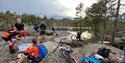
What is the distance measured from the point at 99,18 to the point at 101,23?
1910 mm

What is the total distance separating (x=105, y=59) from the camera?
15656 millimetres

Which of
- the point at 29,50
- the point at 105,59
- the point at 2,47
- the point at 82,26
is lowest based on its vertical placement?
the point at 82,26

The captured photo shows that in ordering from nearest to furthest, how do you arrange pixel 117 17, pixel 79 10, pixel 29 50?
pixel 29 50, pixel 117 17, pixel 79 10

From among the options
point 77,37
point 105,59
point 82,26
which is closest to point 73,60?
point 105,59

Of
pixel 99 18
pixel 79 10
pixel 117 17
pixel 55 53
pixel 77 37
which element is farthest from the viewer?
pixel 79 10

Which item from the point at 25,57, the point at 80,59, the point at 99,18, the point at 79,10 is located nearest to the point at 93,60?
the point at 80,59

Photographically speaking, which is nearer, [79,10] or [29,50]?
[29,50]

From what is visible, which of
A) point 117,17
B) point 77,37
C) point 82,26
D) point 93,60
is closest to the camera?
point 93,60

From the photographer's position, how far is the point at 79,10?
67.6m

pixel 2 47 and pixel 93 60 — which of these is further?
pixel 2 47

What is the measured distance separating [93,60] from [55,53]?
2.41 metres

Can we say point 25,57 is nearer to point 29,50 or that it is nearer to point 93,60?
point 29,50

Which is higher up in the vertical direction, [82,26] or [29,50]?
[29,50]

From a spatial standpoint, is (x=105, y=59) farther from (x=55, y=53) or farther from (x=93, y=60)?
(x=55, y=53)
